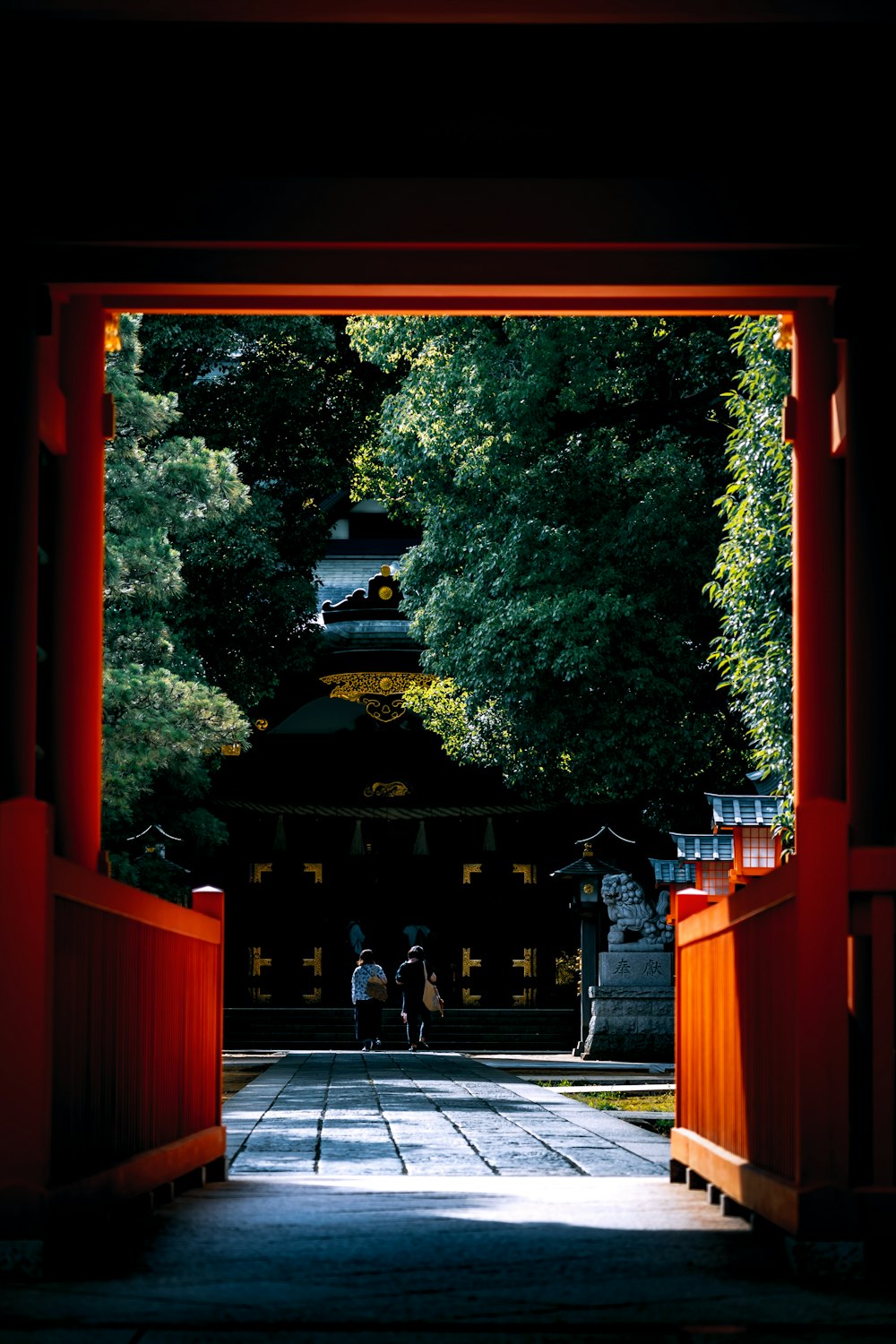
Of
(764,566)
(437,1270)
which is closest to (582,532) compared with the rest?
A: (764,566)

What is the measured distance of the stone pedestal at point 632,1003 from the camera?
80.1 feet

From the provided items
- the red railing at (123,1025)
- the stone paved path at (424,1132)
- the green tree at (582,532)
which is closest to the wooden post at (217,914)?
the red railing at (123,1025)

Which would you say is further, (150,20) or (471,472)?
(471,472)

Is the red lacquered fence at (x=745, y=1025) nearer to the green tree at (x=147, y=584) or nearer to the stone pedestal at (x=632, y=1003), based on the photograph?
the green tree at (x=147, y=584)

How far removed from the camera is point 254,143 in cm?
676
